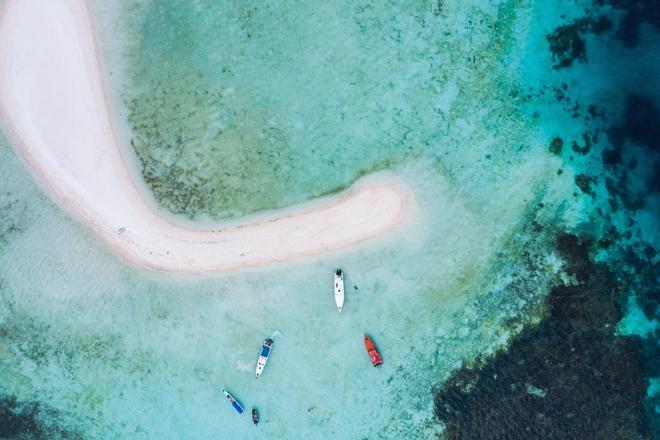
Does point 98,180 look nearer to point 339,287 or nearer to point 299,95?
point 299,95

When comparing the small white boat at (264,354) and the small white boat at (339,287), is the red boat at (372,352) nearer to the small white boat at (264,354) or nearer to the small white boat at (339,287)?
the small white boat at (339,287)

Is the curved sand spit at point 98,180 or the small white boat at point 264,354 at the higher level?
the curved sand spit at point 98,180

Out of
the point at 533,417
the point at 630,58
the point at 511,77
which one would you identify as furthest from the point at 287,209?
the point at 630,58

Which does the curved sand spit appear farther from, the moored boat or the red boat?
the moored boat

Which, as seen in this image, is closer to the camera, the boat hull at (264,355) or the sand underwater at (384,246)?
the sand underwater at (384,246)

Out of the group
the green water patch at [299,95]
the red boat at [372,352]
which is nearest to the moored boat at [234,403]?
the red boat at [372,352]

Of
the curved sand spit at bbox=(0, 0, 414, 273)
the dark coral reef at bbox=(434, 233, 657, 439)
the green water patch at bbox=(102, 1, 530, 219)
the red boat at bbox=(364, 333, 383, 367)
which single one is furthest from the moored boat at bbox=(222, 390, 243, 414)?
the dark coral reef at bbox=(434, 233, 657, 439)

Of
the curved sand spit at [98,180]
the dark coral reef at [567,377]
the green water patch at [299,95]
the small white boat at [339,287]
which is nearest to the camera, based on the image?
the curved sand spit at [98,180]
